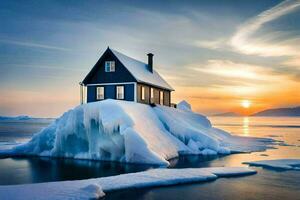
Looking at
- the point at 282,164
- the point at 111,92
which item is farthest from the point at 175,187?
the point at 111,92

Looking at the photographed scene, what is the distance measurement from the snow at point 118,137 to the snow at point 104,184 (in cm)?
584

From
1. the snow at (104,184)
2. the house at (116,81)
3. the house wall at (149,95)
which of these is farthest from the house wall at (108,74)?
the snow at (104,184)

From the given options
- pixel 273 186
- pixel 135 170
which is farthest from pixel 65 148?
pixel 273 186

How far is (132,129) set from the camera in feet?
100

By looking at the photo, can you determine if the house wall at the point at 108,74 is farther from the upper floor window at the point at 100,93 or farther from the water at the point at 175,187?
the water at the point at 175,187

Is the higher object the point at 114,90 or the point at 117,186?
the point at 114,90

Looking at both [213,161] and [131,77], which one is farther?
[131,77]

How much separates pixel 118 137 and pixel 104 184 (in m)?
12.1

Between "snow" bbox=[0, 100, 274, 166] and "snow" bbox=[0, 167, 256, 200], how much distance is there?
19.2ft

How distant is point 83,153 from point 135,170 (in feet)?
32.3

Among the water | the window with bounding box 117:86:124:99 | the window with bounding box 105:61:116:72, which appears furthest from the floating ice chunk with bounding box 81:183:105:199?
the window with bounding box 105:61:116:72

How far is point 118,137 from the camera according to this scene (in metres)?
31.8

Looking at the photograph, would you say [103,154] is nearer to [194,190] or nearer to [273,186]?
[194,190]

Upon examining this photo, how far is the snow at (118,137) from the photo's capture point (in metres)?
30.4
